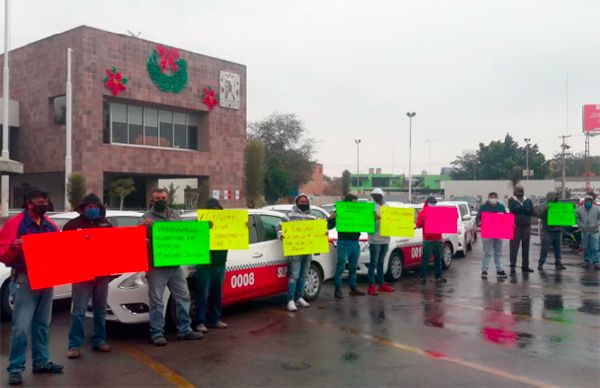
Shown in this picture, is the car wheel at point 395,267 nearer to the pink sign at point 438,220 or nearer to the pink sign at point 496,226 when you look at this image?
the pink sign at point 438,220

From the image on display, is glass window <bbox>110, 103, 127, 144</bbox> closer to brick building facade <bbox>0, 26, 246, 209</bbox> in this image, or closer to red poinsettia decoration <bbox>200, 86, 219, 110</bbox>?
brick building facade <bbox>0, 26, 246, 209</bbox>

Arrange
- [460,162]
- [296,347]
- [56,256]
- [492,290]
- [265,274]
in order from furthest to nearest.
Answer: [460,162] < [492,290] < [265,274] < [296,347] < [56,256]

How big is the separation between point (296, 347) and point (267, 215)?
292 cm

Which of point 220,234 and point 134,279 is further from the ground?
point 220,234

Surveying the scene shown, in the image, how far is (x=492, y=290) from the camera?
11312 mm

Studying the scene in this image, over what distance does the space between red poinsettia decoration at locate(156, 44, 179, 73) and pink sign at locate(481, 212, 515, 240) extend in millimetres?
24953

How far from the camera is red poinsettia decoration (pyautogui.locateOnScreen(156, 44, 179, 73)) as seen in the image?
33.2m

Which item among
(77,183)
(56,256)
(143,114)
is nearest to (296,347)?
(56,256)

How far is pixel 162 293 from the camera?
708 centimetres

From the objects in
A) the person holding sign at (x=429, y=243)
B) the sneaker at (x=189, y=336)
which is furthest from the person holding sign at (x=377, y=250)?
the sneaker at (x=189, y=336)

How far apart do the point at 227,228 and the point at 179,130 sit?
28.9 metres

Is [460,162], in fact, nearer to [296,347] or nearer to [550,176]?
[550,176]

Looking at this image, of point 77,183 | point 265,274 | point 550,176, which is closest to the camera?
point 265,274

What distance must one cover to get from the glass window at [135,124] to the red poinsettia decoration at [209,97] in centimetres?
411
